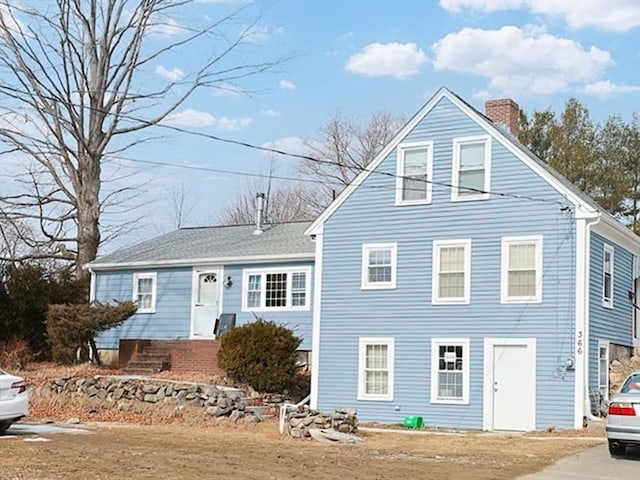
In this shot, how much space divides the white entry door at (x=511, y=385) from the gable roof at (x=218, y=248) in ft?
22.2

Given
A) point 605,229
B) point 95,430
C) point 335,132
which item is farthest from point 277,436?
point 335,132

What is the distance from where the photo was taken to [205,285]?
2914 centimetres

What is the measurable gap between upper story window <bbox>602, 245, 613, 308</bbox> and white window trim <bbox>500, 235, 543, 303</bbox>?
2162 millimetres

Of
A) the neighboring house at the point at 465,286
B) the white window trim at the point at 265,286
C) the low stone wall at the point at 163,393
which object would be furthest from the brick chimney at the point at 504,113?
the low stone wall at the point at 163,393

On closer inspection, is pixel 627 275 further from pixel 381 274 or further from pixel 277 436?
pixel 277 436

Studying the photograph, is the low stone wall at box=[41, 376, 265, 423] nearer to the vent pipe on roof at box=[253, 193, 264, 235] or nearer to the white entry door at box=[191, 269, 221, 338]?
the white entry door at box=[191, 269, 221, 338]

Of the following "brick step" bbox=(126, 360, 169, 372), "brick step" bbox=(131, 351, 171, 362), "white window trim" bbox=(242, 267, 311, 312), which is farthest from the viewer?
"brick step" bbox=(131, 351, 171, 362)

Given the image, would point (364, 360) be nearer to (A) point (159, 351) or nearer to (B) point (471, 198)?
(B) point (471, 198)

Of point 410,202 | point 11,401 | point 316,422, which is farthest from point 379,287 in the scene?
point 11,401

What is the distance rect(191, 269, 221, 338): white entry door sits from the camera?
94.2 feet

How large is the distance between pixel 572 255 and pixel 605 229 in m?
1.81

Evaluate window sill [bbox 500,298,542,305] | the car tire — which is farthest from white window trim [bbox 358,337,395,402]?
the car tire

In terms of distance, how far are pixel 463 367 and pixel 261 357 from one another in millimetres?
5212

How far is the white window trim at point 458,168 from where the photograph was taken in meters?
23.2
